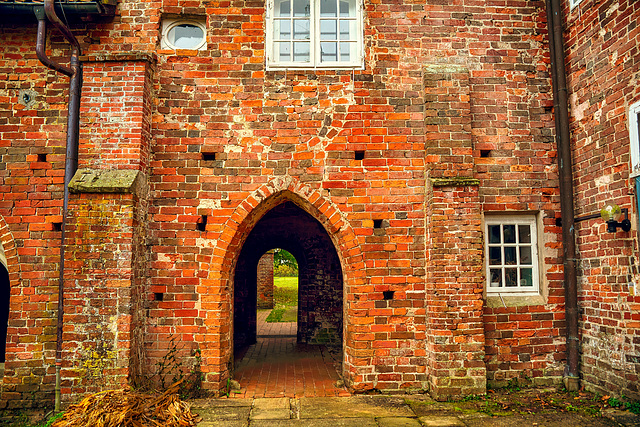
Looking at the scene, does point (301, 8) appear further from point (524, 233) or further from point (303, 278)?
point (303, 278)

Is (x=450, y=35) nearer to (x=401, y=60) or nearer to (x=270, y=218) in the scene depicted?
(x=401, y=60)

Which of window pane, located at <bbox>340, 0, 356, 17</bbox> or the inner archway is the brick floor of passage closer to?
the inner archway

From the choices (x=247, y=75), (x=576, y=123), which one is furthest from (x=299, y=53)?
(x=576, y=123)

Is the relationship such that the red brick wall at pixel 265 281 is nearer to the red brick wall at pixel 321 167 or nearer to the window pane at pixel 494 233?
the red brick wall at pixel 321 167

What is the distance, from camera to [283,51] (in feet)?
20.3

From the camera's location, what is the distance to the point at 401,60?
20.0 feet

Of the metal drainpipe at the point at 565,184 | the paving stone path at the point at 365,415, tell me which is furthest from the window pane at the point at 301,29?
the paving stone path at the point at 365,415

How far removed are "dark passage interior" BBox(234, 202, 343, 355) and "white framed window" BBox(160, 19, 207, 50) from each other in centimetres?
447

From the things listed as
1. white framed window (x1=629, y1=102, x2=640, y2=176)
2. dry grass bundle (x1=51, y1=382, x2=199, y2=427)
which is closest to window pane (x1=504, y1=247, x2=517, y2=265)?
white framed window (x1=629, y1=102, x2=640, y2=176)

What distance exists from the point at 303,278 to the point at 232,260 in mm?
4413

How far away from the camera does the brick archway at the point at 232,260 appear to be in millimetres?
5594

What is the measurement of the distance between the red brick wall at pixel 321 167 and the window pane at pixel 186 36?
24 centimetres

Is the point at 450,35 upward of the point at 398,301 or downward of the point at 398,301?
upward

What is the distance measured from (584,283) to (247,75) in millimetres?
5779
